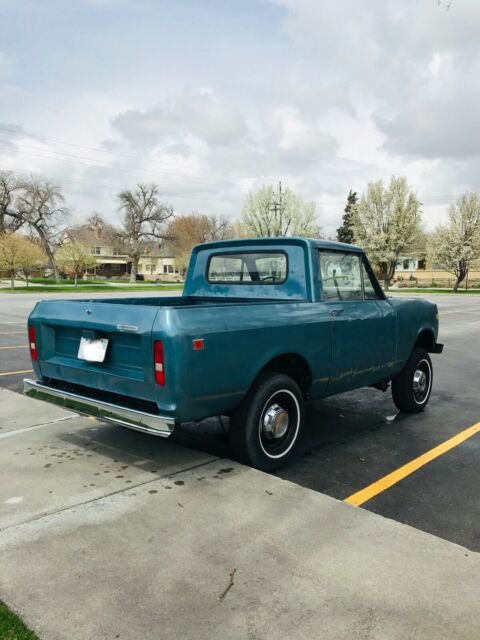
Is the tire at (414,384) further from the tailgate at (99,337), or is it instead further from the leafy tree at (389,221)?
the leafy tree at (389,221)

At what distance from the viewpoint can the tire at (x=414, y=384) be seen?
5.80m

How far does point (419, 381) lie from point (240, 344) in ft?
10.3

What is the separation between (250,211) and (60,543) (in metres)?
57.3

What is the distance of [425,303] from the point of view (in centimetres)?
603

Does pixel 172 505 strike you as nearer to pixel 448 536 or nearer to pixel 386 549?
pixel 386 549

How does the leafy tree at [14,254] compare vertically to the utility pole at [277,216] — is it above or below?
below

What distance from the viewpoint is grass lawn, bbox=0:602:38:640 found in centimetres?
219

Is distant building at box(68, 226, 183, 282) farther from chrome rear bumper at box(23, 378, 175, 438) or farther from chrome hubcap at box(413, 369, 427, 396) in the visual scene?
chrome rear bumper at box(23, 378, 175, 438)

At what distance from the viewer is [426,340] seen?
611 cm

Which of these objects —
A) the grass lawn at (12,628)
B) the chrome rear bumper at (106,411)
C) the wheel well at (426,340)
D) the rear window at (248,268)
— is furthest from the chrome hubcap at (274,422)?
the wheel well at (426,340)

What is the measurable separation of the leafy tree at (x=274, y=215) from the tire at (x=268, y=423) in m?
52.7

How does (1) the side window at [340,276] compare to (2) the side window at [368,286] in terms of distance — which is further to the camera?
(2) the side window at [368,286]

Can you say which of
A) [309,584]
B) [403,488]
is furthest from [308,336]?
[309,584]

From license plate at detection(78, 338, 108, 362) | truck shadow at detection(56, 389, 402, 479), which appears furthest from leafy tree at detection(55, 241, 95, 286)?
license plate at detection(78, 338, 108, 362)
